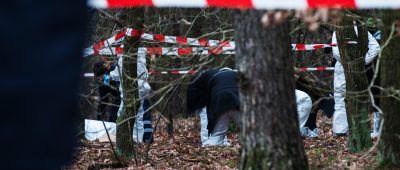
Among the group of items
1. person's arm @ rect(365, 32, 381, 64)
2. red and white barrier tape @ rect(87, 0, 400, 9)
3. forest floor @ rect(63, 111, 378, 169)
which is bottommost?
forest floor @ rect(63, 111, 378, 169)

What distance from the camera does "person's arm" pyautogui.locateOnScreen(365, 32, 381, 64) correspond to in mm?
8498

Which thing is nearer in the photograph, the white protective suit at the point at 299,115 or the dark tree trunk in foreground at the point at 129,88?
the dark tree trunk in foreground at the point at 129,88

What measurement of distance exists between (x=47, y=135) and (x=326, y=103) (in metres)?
11.7

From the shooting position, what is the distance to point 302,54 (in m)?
16.2

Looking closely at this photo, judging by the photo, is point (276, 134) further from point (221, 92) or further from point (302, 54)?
point (302, 54)

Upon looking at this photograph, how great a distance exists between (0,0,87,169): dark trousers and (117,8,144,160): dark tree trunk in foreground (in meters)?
6.11

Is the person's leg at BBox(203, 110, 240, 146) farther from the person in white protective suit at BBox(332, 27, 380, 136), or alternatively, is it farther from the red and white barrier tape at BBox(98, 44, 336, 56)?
the person in white protective suit at BBox(332, 27, 380, 136)

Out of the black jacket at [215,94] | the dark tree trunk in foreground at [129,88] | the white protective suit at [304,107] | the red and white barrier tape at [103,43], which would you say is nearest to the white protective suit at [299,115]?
the white protective suit at [304,107]

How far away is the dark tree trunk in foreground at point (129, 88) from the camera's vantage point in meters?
7.55

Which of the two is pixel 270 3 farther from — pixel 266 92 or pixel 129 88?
pixel 129 88

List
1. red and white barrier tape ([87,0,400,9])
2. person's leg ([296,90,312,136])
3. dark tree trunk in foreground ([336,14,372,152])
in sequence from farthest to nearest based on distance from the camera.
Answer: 1. person's leg ([296,90,312,136])
2. dark tree trunk in foreground ([336,14,372,152])
3. red and white barrier tape ([87,0,400,9])

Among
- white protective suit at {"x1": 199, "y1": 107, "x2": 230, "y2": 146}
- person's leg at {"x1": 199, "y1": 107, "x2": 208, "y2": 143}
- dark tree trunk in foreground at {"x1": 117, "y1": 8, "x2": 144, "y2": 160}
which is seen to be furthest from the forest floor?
person's leg at {"x1": 199, "y1": 107, "x2": 208, "y2": 143}

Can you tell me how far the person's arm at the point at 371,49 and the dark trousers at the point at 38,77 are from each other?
24.6 ft

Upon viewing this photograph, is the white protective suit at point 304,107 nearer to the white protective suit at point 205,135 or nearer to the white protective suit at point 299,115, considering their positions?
the white protective suit at point 299,115
